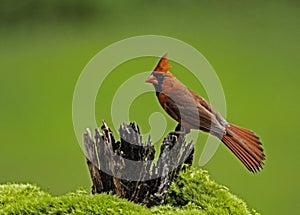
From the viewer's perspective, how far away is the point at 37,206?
1249 mm

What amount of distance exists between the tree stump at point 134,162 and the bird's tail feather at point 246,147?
0.08 meters

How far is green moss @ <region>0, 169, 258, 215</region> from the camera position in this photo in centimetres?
124

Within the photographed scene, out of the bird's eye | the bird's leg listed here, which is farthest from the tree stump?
the bird's eye

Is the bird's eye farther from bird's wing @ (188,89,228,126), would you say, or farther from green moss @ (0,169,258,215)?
green moss @ (0,169,258,215)

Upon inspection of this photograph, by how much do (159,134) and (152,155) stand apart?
12 centimetres

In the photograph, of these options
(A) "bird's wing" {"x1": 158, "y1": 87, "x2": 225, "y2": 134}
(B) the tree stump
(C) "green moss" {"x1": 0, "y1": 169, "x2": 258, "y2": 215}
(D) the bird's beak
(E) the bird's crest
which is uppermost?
(E) the bird's crest

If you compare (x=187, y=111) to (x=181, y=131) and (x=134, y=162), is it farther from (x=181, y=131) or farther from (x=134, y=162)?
(x=134, y=162)

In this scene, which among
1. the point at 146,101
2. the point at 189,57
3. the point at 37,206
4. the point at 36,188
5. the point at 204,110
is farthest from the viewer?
the point at 146,101

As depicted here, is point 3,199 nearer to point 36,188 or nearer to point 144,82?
point 36,188

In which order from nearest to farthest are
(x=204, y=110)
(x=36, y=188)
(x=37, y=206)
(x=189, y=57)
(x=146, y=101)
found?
(x=37, y=206) → (x=204, y=110) → (x=36, y=188) → (x=189, y=57) → (x=146, y=101)

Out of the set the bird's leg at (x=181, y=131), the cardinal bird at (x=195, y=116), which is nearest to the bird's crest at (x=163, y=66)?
the cardinal bird at (x=195, y=116)

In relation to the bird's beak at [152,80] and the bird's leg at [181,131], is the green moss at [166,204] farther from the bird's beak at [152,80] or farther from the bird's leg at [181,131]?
the bird's beak at [152,80]

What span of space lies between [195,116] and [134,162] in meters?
0.15

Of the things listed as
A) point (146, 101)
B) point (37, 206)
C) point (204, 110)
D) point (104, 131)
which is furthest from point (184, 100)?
point (146, 101)
